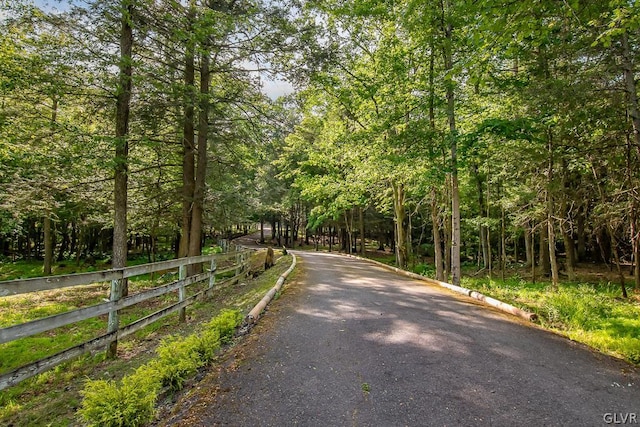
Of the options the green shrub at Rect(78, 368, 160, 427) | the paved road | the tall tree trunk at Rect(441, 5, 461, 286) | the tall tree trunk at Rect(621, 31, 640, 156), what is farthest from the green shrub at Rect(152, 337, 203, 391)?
the tall tree trunk at Rect(621, 31, 640, 156)

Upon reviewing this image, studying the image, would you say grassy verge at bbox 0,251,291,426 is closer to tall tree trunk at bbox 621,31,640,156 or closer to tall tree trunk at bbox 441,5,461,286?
tall tree trunk at bbox 441,5,461,286


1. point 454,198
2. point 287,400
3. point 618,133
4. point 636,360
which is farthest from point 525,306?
point 287,400

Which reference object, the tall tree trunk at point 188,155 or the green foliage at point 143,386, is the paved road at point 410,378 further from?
the tall tree trunk at point 188,155

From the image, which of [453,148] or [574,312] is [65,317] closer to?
[574,312]

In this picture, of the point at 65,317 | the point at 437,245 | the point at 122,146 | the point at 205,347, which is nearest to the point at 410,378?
the point at 205,347

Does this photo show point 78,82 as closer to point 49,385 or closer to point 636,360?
point 49,385

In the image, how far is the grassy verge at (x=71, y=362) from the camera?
3.86 meters

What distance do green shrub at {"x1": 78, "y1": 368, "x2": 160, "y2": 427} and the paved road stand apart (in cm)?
27

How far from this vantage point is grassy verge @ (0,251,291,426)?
3.86 meters

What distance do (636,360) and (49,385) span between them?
8198 mm

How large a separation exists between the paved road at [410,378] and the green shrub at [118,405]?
0.88 ft

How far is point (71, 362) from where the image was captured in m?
5.45

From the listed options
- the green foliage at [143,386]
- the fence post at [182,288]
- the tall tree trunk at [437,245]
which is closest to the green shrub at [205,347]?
the green foliage at [143,386]

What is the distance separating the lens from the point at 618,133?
24.6ft
